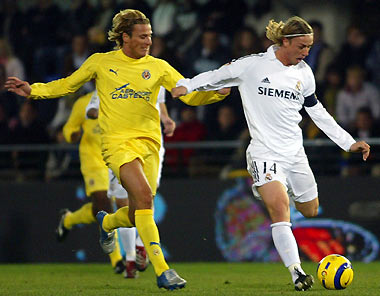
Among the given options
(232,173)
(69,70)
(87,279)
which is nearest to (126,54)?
(87,279)

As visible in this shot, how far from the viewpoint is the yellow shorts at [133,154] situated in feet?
27.7

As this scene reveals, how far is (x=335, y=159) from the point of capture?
1291 cm

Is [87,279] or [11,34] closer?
[87,279]

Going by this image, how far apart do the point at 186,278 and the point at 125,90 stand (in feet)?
8.11

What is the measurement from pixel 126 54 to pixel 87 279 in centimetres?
266

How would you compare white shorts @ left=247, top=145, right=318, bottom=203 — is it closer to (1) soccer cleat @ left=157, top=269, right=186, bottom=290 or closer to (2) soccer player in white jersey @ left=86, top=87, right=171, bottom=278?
(1) soccer cleat @ left=157, top=269, right=186, bottom=290

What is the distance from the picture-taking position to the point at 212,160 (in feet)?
43.3

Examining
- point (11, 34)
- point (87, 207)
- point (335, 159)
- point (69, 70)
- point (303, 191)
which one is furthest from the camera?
point (11, 34)

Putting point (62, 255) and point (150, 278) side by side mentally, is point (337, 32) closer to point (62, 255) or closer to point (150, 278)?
point (62, 255)

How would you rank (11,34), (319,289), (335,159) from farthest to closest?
(11,34), (335,159), (319,289)

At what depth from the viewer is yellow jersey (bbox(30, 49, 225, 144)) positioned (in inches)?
340

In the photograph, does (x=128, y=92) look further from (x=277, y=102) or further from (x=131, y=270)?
(x=131, y=270)

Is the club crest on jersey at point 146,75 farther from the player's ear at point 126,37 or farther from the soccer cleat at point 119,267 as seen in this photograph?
the soccer cleat at point 119,267

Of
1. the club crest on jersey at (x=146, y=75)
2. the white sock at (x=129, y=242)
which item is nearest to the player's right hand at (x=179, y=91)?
the club crest on jersey at (x=146, y=75)
